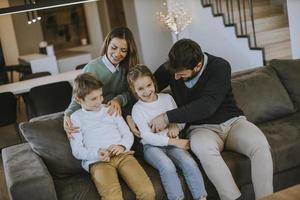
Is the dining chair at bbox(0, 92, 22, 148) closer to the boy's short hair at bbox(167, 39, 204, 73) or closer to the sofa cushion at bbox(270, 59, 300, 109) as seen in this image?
the boy's short hair at bbox(167, 39, 204, 73)

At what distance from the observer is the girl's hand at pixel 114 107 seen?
2738mm

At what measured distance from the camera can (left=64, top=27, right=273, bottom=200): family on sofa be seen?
98.0 inches

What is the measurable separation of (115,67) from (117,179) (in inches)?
31.9

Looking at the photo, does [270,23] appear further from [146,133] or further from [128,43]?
[146,133]

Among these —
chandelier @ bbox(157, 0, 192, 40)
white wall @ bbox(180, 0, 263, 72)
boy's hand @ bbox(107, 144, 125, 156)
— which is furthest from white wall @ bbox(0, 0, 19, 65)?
boy's hand @ bbox(107, 144, 125, 156)

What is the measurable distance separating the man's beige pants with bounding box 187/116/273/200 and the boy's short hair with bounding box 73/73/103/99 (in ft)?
2.18

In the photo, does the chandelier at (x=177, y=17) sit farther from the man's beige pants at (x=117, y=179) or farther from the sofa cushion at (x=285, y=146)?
the man's beige pants at (x=117, y=179)

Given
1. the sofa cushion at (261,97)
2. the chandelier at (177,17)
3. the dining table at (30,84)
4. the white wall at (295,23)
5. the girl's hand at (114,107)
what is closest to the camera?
the girl's hand at (114,107)

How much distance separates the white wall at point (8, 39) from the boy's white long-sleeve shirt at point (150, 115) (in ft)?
24.9

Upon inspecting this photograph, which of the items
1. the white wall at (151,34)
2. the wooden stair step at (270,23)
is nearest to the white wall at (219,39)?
the wooden stair step at (270,23)

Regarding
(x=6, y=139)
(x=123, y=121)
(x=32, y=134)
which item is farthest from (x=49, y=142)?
(x=6, y=139)

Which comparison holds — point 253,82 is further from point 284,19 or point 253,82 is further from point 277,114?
point 284,19

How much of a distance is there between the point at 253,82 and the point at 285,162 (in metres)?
0.73

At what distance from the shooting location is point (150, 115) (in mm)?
2727
